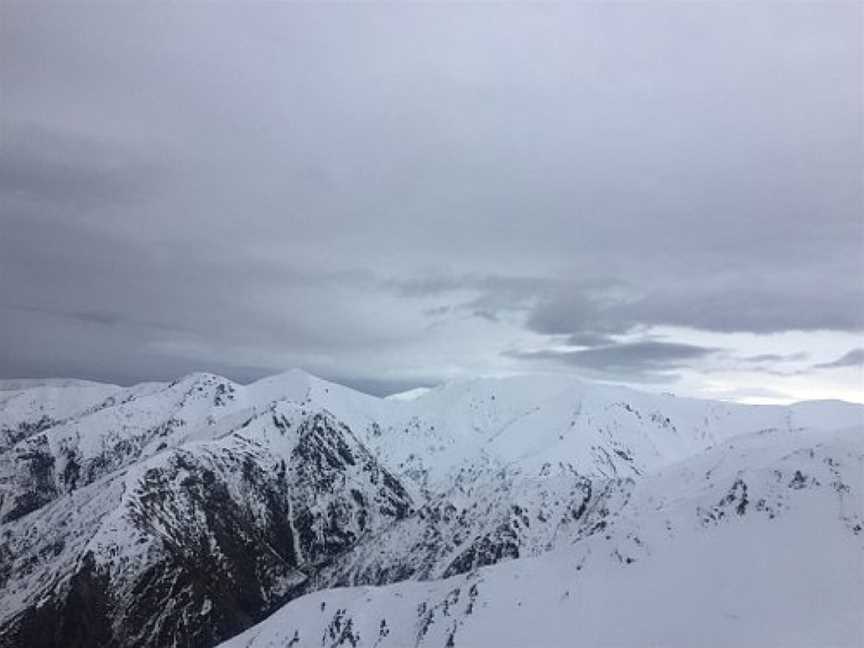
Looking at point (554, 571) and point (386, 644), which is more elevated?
point (554, 571)

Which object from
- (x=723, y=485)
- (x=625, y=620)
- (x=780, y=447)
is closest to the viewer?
(x=625, y=620)

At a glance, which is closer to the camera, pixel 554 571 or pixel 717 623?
pixel 717 623

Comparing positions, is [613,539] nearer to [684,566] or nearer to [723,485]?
[684,566]

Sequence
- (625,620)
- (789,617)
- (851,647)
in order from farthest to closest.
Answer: (625,620) < (789,617) < (851,647)

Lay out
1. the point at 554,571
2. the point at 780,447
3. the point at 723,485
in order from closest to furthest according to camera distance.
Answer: the point at 554,571
the point at 723,485
the point at 780,447

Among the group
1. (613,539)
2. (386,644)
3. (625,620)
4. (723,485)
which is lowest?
(386,644)

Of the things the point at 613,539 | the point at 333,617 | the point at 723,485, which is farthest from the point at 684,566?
the point at 333,617

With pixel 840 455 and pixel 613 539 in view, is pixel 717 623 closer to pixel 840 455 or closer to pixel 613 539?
pixel 613 539

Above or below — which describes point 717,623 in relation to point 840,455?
below

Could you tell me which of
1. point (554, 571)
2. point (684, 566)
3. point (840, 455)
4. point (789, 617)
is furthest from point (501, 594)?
point (840, 455)
